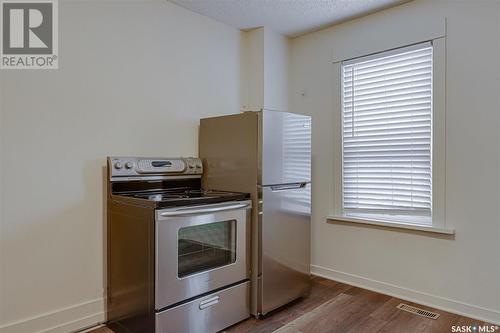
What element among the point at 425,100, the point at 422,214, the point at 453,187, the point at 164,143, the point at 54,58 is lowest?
the point at 422,214

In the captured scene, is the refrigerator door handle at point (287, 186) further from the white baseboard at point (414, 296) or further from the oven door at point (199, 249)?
the white baseboard at point (414, 296)

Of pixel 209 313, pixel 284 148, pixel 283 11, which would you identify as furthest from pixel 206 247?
pixel 283 11

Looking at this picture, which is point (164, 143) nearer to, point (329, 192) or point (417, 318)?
point (329, 192)

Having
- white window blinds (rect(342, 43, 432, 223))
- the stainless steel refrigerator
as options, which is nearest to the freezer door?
the stainless steel refrigerator

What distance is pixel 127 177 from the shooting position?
2.29 meters

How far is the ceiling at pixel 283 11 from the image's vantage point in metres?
2.70

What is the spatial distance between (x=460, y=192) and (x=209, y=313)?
2.00 meters

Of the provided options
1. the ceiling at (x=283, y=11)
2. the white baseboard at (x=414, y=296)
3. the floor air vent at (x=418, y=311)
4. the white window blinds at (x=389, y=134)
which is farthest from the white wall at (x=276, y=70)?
the floor air vent at (x=418, y=311)

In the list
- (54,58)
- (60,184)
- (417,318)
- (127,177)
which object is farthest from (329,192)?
(54,58)

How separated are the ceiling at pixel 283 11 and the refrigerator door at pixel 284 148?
0.95 m

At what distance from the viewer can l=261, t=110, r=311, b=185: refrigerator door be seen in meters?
2.39

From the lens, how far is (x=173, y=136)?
8.96 ft

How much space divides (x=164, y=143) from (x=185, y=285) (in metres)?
1.17

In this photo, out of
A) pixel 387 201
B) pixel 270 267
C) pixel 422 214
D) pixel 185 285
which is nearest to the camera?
pixel 185 285
